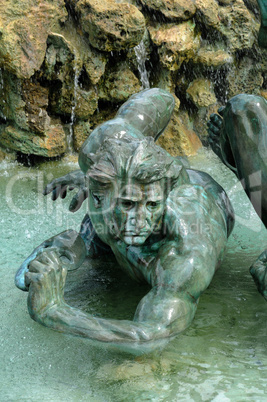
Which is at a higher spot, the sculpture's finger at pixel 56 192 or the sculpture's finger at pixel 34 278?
the sculpture's finger at pixel 34 278

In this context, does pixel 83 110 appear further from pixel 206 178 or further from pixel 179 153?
pixel 206 178

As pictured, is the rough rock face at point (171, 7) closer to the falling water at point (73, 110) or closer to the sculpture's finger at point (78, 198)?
the falling water at point (73, 110)

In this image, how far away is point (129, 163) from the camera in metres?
2.45

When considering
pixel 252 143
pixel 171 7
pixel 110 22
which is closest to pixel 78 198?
pixel 252 143

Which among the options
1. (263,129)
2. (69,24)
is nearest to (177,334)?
(263,129)

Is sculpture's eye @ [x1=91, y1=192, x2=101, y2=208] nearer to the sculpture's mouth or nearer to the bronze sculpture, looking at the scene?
the sculpture's mouth

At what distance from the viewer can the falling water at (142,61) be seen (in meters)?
6.33

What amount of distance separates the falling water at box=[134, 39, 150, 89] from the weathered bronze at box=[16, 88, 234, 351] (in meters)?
3.48

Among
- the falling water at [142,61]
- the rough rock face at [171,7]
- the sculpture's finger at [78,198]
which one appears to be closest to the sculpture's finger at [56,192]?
the sculpture's finger at [78,198]

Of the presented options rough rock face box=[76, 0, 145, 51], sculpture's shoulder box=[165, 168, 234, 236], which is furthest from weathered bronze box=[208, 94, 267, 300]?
rough rock face box=[76, 0, 145, 51]

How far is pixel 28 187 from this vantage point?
550 centimetres

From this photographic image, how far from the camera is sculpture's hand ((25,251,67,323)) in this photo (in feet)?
8.13

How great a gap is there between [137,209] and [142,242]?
0.17m

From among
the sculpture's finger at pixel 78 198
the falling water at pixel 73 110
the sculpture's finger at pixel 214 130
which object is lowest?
the falling water at pixel 73 110
